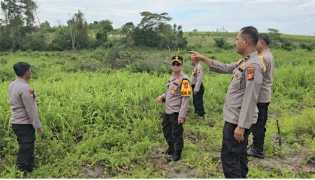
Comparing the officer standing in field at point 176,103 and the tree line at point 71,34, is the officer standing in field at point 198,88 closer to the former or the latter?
the officer standing in field at point 176,103

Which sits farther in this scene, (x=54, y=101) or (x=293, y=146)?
(x=54, y=101)

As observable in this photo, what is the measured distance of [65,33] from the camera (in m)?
45.2

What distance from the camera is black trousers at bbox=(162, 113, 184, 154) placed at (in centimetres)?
599

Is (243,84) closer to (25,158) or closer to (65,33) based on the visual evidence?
(25,158)

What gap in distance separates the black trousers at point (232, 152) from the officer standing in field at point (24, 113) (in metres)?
2.40

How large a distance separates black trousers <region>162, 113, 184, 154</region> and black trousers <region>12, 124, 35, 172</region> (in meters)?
1.77

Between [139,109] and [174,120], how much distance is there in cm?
222

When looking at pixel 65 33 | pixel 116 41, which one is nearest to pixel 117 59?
pixel 116 41

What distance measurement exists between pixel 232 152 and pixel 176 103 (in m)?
1.75

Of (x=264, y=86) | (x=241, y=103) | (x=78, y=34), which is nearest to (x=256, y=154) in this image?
(x=264, y=86)

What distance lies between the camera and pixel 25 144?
18.4 ft

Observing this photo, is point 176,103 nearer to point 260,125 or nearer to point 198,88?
point 260,125

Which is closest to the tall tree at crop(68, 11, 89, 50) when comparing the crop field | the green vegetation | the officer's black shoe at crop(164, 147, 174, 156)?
the green vegetation

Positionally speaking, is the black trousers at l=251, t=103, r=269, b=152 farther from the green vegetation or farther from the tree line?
the tree line
